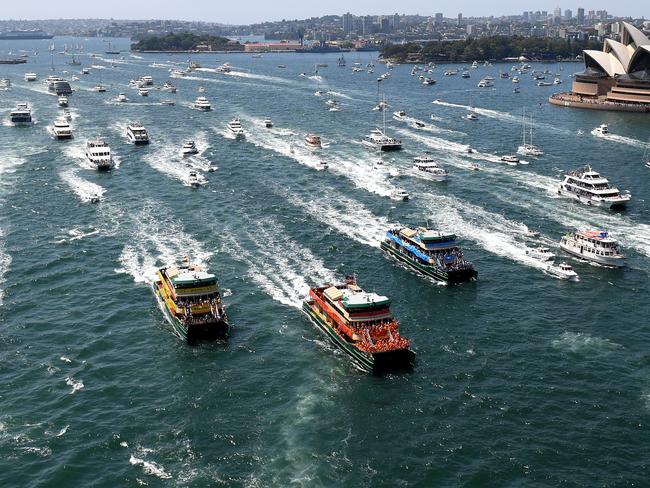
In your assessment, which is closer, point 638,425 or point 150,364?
point 638,425

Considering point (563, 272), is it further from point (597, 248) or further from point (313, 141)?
point (313, 141)

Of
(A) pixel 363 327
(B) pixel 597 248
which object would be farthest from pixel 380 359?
(B) pixel 597 248

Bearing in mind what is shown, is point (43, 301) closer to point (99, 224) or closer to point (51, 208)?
point (99, 224)

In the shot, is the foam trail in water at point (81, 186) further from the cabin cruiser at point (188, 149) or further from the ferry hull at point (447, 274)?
the ferry hull at point (447, 274)

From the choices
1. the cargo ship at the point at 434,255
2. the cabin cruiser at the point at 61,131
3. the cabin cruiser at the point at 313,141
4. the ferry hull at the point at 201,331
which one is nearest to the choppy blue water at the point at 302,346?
the ferry hull at the point at 201,331

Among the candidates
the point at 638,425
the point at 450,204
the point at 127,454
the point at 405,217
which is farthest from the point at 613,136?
the point at 127,454

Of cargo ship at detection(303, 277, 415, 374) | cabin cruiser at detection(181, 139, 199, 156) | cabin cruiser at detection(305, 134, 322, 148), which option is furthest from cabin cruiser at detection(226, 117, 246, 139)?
cargo ship at detection(303, 277, 415, 374)
